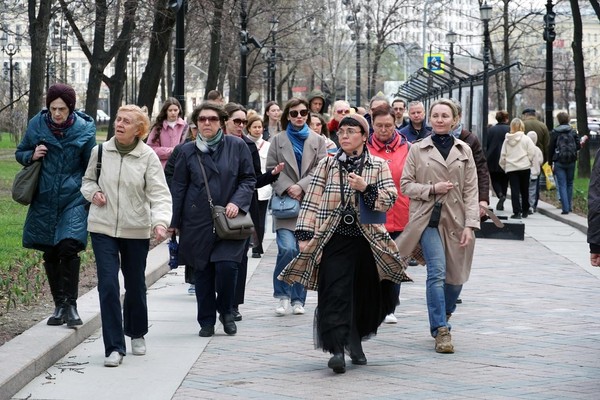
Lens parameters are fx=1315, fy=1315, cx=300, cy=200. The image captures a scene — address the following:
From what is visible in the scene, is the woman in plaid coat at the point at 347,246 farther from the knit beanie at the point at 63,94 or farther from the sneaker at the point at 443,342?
the knit beanie at the point at 63,94

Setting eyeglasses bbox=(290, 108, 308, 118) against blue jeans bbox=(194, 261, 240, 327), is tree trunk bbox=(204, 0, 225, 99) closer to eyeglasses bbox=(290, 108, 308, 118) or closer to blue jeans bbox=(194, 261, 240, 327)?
eyeglasses bbox=(290, 108, 308, 118)

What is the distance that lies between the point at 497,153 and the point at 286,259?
1290 cm

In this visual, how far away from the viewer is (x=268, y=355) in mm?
9008

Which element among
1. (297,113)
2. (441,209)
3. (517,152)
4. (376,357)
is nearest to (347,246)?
(376,357)

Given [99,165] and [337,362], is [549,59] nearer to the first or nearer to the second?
[99,165]

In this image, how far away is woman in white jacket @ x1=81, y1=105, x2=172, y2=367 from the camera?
8586mm

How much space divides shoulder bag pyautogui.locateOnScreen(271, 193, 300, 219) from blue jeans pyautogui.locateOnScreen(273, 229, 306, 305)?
0.18 meters

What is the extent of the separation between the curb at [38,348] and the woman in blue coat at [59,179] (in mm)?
244

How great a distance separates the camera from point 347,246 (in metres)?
8.40

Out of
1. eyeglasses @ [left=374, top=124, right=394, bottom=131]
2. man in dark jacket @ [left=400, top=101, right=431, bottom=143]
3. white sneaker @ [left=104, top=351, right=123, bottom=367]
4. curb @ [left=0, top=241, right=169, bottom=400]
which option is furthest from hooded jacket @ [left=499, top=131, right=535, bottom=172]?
white sneaker @ [left=104, top=351, right=123, bottom=367]

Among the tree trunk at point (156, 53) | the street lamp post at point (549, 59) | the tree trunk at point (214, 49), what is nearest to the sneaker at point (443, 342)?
the tree trunk at point (156, 53)

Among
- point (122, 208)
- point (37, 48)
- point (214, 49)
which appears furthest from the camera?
point (214, 49)

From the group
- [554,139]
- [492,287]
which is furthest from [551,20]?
[492,287]

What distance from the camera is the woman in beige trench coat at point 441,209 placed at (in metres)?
9.19
